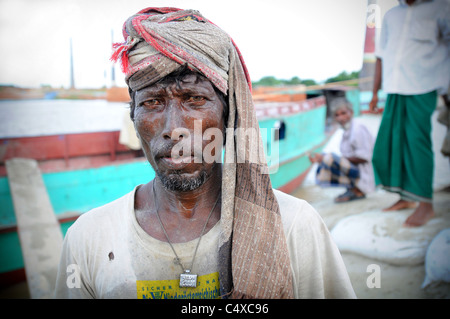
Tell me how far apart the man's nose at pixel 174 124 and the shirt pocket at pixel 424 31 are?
3099mm

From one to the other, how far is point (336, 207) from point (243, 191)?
3.06m

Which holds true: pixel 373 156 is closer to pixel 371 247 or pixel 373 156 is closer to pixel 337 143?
pixel 337 143

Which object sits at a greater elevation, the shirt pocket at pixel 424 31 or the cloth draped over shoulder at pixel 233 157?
the shirt pocket at pixel 424 31

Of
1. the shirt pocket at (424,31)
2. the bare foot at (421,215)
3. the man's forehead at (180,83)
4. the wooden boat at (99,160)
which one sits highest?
the shirt pocket at (424,31)

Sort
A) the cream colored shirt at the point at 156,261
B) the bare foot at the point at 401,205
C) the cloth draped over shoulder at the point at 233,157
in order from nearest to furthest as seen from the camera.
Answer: the cloth draped over shoulder at the point at 233,157
the cream colored shirt at the point at 156,261
the bare foot at the point at 401,205

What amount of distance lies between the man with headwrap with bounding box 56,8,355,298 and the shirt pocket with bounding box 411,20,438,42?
8.90ft

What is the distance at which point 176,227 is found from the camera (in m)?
1.57

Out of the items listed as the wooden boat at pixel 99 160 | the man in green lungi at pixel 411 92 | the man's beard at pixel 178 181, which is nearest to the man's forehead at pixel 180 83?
the man's beard at pixel 178 181

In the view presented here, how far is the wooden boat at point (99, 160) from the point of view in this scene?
382 centimetres

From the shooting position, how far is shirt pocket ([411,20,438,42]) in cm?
328

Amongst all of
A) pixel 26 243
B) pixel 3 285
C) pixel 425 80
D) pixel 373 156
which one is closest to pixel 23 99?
pixel 26 243

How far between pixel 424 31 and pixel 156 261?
3.49 meters

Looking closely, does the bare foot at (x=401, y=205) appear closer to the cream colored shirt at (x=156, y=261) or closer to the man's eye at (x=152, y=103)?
the cream colored shirt at (x=156, y=261)

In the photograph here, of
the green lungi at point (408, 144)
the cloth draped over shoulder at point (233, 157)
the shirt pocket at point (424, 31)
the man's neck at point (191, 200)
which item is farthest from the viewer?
the green lungi at point (408, 144)
